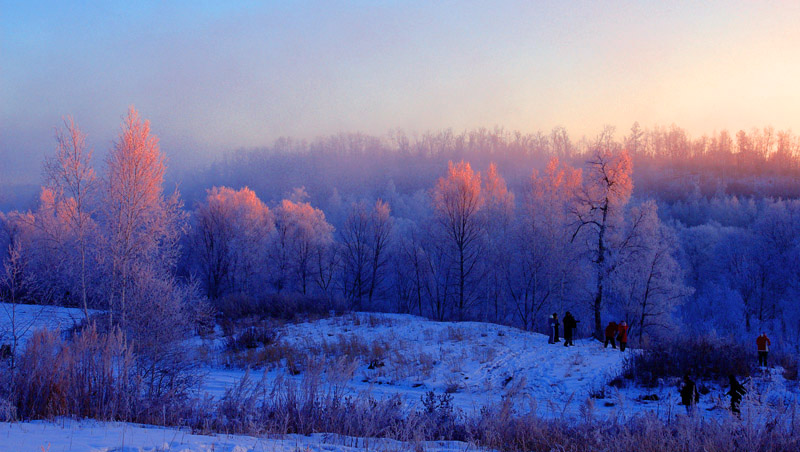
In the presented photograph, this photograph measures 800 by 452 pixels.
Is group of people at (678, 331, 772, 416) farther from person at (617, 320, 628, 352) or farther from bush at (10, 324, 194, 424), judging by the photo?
bush at (10, 324, 194, 424)

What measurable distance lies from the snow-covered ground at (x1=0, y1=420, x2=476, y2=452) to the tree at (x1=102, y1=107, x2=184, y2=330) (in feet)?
28.6

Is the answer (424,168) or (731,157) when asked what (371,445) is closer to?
(424,168)

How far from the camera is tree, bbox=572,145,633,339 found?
80.3 feet

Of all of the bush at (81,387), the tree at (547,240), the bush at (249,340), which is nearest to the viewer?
the bush at (81,387)

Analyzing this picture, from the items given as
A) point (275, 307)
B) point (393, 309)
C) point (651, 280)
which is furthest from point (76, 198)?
point (393, 309)

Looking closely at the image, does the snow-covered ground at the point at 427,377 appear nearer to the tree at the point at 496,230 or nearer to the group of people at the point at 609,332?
the group of people at the point at 609,332

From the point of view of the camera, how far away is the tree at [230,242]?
145ft

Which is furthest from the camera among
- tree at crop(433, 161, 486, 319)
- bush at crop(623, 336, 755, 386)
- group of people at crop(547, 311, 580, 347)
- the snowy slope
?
tree at crop(433, 161, 486, 319)

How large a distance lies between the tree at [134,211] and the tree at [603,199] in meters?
19.8

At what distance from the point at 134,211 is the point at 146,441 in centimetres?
1118

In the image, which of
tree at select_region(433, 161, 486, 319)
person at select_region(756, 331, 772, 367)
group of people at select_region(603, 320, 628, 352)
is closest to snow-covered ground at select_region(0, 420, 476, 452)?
person at select_region(756, 331, 772, 367)

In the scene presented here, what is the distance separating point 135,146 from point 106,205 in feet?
6.41

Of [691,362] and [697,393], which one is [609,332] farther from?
[697,393]

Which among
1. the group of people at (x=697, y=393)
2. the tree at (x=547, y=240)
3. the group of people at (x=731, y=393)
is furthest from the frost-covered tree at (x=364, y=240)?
the group of people at (x=731, y=393)
